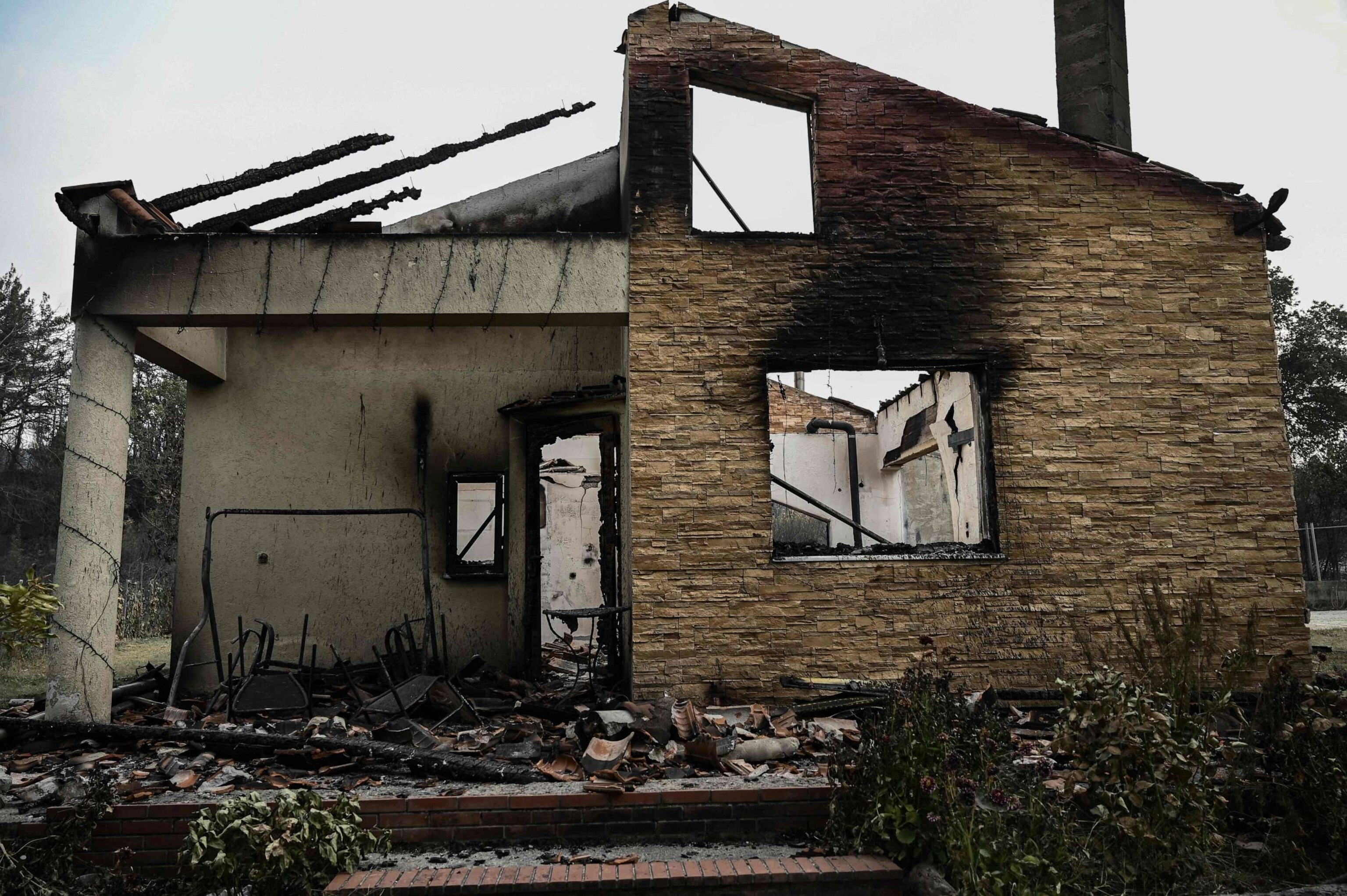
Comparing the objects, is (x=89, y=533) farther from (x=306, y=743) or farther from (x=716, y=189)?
(x=716, y=189)

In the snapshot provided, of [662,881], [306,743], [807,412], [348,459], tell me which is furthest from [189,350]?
[807,412]

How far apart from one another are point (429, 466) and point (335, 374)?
142cm

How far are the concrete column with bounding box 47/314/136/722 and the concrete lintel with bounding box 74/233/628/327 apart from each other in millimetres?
505

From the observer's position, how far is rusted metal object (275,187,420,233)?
27.8ft

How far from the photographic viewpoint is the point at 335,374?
975 centimetres

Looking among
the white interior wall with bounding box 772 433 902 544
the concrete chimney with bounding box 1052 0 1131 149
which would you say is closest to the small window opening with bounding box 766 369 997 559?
the white interior wall with bounding box 772 433 902 544

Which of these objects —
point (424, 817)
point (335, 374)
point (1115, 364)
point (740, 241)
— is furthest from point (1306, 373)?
point (424, 817)

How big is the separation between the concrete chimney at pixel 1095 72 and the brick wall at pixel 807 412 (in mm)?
8591

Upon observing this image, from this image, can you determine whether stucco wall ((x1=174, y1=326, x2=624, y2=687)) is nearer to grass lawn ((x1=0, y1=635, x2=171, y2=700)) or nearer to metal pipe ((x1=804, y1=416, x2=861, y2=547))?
grass lawn ((x1=0, y1=635, x2=171, y2=700))

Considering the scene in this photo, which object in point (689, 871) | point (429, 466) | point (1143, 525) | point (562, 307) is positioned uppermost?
point (562, 307)

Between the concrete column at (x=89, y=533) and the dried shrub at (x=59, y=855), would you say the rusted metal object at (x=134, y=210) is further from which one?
the dried shrub at (x=59, y=855)

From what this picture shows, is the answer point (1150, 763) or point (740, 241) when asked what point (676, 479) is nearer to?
point (740, 241)

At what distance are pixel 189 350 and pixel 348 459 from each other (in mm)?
1826

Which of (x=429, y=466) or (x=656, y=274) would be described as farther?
(x=429, y=466)
